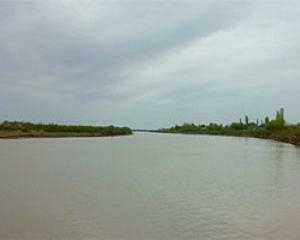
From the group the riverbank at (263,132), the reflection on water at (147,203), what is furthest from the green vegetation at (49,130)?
the reflection on water at (147,203)

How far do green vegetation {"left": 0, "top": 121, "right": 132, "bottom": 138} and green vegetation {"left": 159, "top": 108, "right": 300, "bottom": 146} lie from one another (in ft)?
68.4

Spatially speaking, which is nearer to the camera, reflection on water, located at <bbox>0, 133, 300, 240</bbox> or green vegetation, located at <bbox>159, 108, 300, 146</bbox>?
reflection on water, located at <bbox>0, 133, 300, 240</bbox>

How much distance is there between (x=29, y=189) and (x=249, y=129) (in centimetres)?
6383

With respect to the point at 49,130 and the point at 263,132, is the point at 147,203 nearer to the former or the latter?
the point at 49,130

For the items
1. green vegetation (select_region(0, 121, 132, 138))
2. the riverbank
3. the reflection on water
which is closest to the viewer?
the reflection on water

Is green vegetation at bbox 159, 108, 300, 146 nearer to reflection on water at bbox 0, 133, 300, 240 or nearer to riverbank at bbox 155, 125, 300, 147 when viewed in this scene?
riverbank at bbox 155, 125, 300, 147

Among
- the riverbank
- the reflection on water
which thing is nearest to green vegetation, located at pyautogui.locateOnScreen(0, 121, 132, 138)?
the riverbank

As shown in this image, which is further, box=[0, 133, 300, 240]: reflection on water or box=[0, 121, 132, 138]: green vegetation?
box=[0, 121, 132, 138]: green vegetation

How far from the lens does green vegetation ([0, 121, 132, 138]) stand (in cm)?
5068

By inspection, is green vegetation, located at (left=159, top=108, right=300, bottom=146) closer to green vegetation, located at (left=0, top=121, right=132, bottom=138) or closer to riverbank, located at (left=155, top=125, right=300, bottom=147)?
riverbank, located at (left=155, top=125, right=300, bottom=147)

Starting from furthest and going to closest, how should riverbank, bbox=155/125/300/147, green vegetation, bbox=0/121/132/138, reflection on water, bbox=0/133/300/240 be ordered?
1. green vegetation, bbox=0/121/132/138
2. riverbank, bbox=155/125/300/147
3. reflection on water, bbox=0/133/300/240

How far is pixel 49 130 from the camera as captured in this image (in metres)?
57.8

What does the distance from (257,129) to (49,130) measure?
30702 millimetres

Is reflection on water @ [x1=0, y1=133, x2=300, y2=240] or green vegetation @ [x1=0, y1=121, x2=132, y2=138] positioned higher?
green vegetation @ [x1=0, y1=121, x2=132, y2=138]
